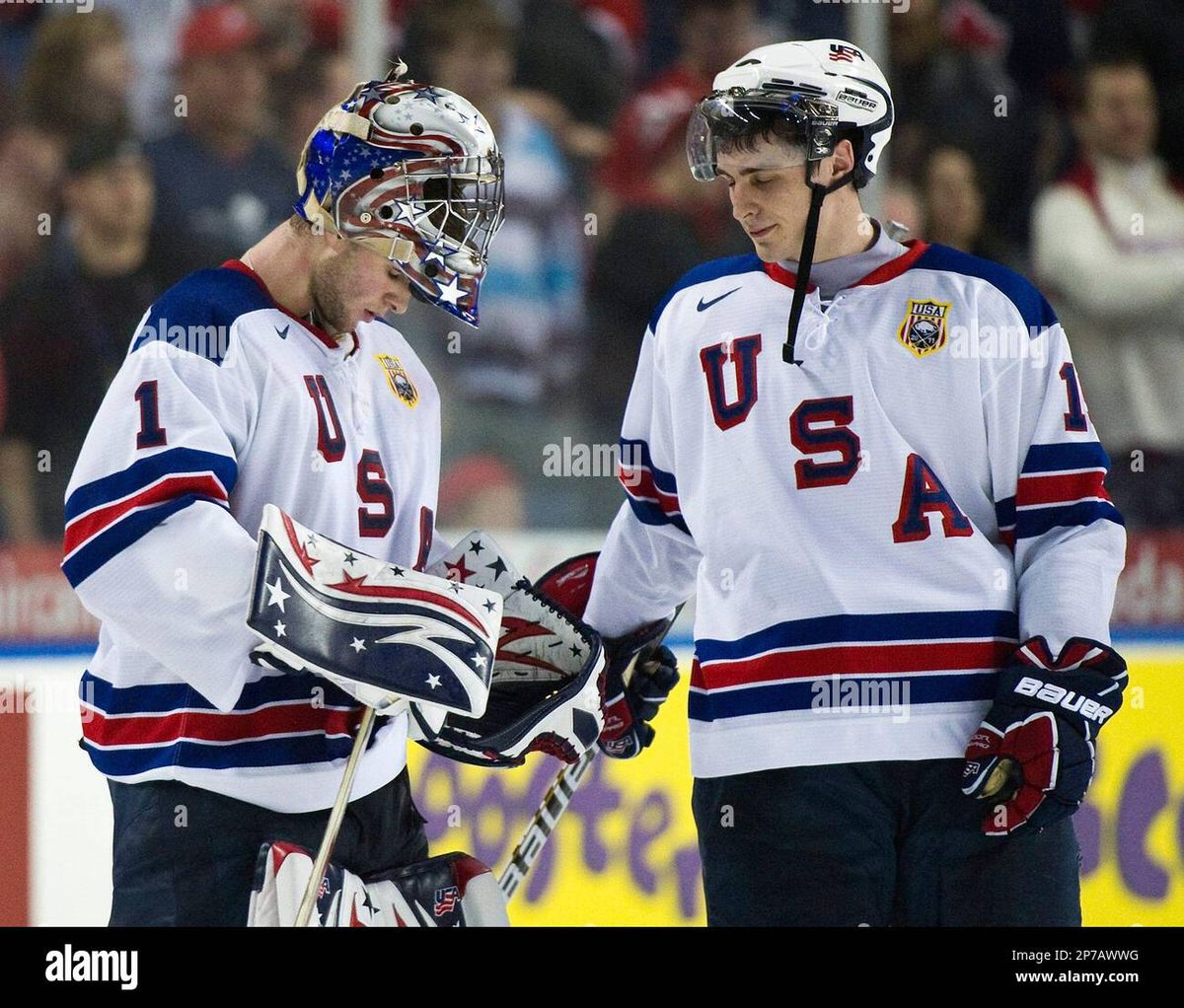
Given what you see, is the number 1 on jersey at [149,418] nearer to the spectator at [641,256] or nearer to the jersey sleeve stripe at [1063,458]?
the jersey sleeve stripe at [1063,458]

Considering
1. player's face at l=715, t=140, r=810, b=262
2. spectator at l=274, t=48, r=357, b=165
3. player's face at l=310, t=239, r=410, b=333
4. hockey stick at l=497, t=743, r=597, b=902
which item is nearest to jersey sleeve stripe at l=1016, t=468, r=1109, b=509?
player's face at l=715, t=140, r=810, b=262

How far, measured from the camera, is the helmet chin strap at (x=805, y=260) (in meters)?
2.06

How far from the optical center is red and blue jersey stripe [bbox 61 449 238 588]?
1.84m

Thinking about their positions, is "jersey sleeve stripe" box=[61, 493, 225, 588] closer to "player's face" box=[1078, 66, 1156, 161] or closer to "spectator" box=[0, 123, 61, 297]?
"spectator" box=[0, 123, 61, 297]

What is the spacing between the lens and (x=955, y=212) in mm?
4027

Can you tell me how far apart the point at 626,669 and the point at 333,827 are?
591 mm

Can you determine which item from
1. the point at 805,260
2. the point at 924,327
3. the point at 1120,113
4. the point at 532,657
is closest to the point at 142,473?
the point at 532,657

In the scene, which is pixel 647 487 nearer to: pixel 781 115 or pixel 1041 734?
pixel 781 115

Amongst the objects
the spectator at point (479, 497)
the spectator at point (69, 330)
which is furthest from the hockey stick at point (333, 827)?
the spectator at point (69, 330)

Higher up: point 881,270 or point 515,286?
point 515,286

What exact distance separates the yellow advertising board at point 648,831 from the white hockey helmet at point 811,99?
1.39m

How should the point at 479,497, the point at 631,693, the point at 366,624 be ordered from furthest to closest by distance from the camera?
the point at 479,497 < the point at 631,693 < the point at 366,624

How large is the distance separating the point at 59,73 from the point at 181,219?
0.47m
